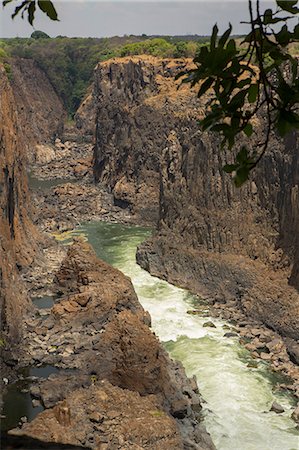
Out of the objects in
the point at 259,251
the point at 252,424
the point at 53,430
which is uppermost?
the point at 259,251

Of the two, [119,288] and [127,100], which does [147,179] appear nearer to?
[127,100]

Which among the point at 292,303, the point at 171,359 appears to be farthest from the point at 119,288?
the point at 292,303

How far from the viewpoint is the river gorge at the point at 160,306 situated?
61.7 feet

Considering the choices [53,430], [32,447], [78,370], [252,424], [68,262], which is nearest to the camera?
[32,447]

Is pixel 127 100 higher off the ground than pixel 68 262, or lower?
higher

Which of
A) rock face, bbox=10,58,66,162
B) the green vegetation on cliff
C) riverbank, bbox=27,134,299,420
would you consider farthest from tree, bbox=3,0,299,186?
the green vegetation on cliff

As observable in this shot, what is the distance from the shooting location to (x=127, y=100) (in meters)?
55.7

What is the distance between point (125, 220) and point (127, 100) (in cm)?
1416

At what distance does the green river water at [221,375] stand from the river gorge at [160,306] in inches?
2.7

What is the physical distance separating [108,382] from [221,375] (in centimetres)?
525

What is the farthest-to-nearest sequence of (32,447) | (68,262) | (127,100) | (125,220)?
1. (127,100)
2. (125,220)
3. (68,262)
4. (32,447)

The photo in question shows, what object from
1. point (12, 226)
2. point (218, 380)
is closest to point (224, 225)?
point (218, 380)

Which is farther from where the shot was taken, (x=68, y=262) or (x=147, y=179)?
(x=147, y=179)

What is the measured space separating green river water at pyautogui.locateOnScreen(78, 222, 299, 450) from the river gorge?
7 cm
